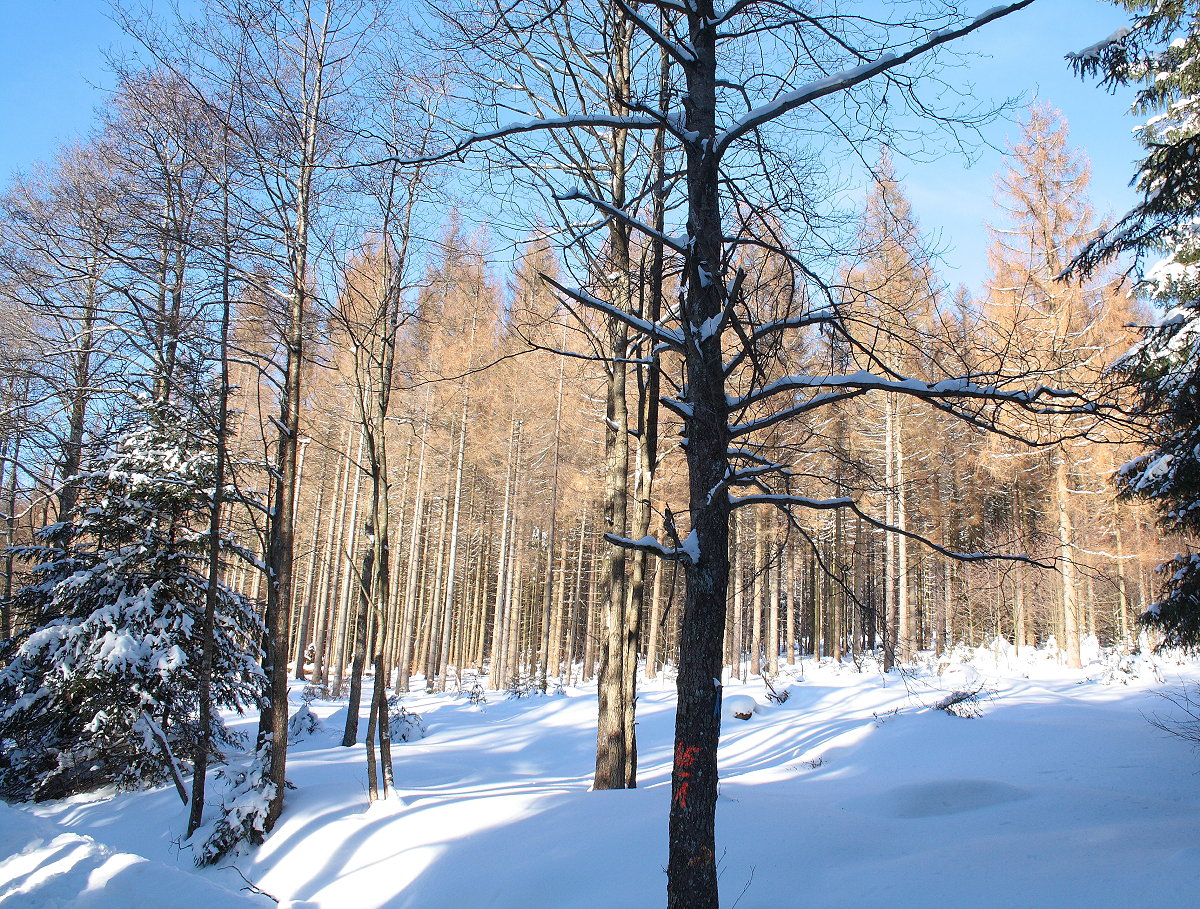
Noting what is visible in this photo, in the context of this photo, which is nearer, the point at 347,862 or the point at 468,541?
the point at 347,862

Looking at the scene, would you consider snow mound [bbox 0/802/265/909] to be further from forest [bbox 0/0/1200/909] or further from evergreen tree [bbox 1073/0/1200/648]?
evergreen tree [bbox 1073/0/1200/648]

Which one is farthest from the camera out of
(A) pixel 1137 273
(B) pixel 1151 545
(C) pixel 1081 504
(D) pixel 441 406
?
(D) pixel 441 406

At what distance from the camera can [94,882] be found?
4.79 m

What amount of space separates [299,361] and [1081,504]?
59.5 ft

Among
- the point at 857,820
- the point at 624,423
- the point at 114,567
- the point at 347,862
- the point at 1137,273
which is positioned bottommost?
the point at 347,862

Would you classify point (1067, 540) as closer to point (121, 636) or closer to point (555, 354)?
point (555, 354)

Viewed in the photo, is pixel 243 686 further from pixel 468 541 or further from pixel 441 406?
pixel 468 541

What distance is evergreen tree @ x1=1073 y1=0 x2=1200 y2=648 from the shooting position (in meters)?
6.04

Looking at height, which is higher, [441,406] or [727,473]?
[441,406]

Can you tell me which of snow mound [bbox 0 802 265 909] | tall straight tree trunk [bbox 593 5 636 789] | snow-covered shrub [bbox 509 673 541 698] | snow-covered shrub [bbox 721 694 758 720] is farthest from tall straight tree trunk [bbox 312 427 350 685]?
snow mound [bbox 0 802 265 909]

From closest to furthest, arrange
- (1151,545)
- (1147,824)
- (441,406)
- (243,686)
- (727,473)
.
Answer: (727,473), (1147,824), (243,686), (1151,545), (441,406)

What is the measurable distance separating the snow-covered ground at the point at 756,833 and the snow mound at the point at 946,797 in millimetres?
22

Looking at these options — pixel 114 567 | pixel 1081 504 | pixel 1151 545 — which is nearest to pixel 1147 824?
pixel 114 567

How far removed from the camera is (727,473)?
142 inches
